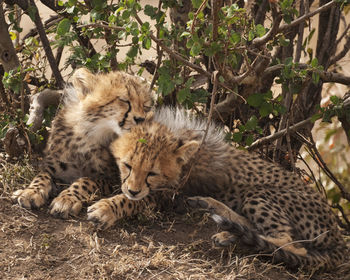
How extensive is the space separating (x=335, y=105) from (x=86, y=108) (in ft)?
4.92

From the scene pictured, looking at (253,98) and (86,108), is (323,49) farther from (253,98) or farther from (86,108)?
(86,108)

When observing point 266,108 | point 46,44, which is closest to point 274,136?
point 266,108

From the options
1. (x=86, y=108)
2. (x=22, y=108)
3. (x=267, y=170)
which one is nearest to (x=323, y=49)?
(x=267, y=170)

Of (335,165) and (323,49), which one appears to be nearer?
(323,49)

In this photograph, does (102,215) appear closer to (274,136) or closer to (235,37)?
(235,37)

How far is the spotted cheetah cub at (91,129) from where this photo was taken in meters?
3.30

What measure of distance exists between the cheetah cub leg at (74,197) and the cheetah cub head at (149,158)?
23 centimetres

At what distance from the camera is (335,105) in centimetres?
359

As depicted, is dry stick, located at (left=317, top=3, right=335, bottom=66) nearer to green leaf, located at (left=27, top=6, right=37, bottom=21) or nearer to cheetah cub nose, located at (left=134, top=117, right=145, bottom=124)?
cheetah cub nose, located at (left=134, top=117, right=145, bottom=124)

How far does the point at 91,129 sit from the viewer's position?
11.2 ft

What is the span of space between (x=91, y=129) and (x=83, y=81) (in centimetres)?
29

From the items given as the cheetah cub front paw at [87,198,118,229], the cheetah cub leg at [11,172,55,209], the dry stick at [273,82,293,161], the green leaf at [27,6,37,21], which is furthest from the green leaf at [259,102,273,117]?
the green leaf at [27,6,37,21]

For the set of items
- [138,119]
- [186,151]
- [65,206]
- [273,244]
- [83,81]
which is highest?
[83,81]

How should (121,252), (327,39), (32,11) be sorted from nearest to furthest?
(121,252), (32,11), (327,39)
